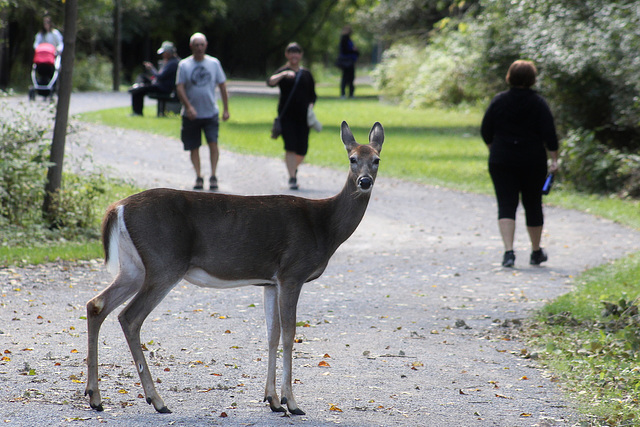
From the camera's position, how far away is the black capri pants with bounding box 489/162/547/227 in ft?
33.9

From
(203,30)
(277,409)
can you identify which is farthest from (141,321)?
(203,30)

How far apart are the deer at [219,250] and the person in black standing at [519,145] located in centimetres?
494

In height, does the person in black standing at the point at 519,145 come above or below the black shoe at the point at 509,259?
above

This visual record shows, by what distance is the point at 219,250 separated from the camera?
209 inches

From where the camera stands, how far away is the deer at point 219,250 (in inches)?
204

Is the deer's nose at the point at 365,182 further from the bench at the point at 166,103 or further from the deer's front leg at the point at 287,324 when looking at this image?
the bench at the point at 166,103

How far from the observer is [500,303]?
884 cm

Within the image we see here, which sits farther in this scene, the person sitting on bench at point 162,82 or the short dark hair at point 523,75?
the person sitting on bench at point 162,82

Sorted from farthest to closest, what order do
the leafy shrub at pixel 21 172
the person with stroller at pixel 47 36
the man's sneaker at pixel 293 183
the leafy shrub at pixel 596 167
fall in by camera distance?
the person with stroller at pixel 47 36
the leafy shrub at pixel 596 167
the man's sneaker at pixel 293 183
the leafy shrub at pixel 21 172

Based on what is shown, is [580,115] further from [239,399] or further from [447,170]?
[239,399]

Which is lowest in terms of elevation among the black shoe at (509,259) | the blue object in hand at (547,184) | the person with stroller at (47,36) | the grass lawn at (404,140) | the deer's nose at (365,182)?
the black shoe at (509,259)

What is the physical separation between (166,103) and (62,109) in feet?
51.8

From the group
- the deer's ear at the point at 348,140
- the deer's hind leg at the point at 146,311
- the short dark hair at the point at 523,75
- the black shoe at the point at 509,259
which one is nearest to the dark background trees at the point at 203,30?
the short dark hair at the point at 523,75

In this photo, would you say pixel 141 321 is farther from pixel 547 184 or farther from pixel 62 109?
pixel 62 109
